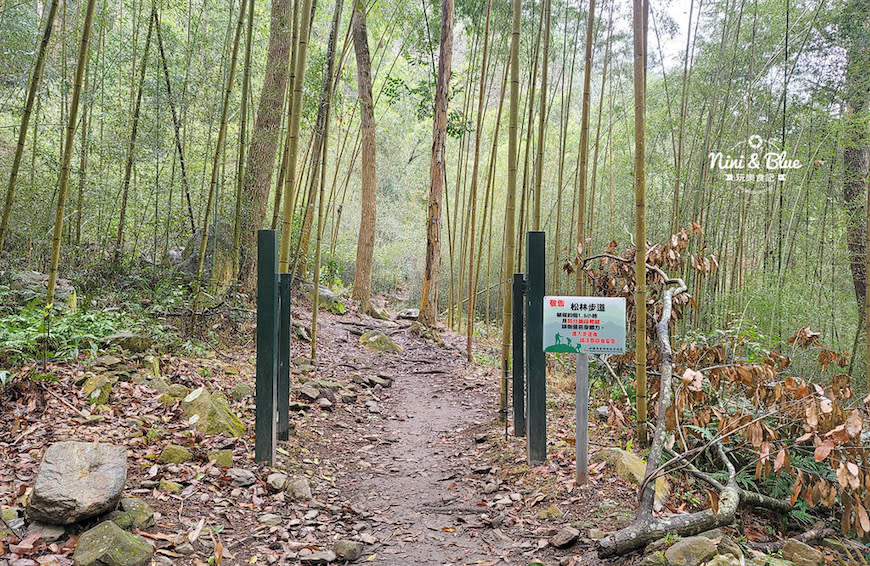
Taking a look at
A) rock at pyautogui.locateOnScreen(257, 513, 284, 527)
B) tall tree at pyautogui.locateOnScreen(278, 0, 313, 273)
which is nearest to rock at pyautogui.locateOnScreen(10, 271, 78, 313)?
tall tree at pyautogui.locateOnScreen(278, 0, 313, 273)

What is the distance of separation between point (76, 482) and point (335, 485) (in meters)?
1.27

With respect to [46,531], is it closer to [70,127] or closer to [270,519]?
[270,519]

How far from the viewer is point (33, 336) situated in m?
2.98

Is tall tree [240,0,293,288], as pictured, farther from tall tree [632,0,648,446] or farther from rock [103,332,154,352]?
tall tree [632,0,648,446]

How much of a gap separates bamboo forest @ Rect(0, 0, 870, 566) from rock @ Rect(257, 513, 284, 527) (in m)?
0.01

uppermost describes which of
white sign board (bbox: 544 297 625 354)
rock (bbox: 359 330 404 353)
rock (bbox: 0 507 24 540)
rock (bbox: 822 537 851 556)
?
white sign board (bbox: 544 297 625 354)

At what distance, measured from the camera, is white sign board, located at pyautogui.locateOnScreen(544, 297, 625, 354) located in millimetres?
2582

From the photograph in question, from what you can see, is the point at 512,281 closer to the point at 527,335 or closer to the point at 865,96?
the point at 527,335

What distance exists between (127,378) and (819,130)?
6461mm

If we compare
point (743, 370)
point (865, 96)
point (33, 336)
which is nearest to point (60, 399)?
point (33, 336)

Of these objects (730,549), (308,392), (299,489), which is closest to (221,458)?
(299,489)

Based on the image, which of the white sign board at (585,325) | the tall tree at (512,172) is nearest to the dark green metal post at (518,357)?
the tall tree at (512,172)

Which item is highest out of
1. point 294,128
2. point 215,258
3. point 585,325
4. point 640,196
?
point 294,128

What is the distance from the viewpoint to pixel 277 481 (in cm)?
260
